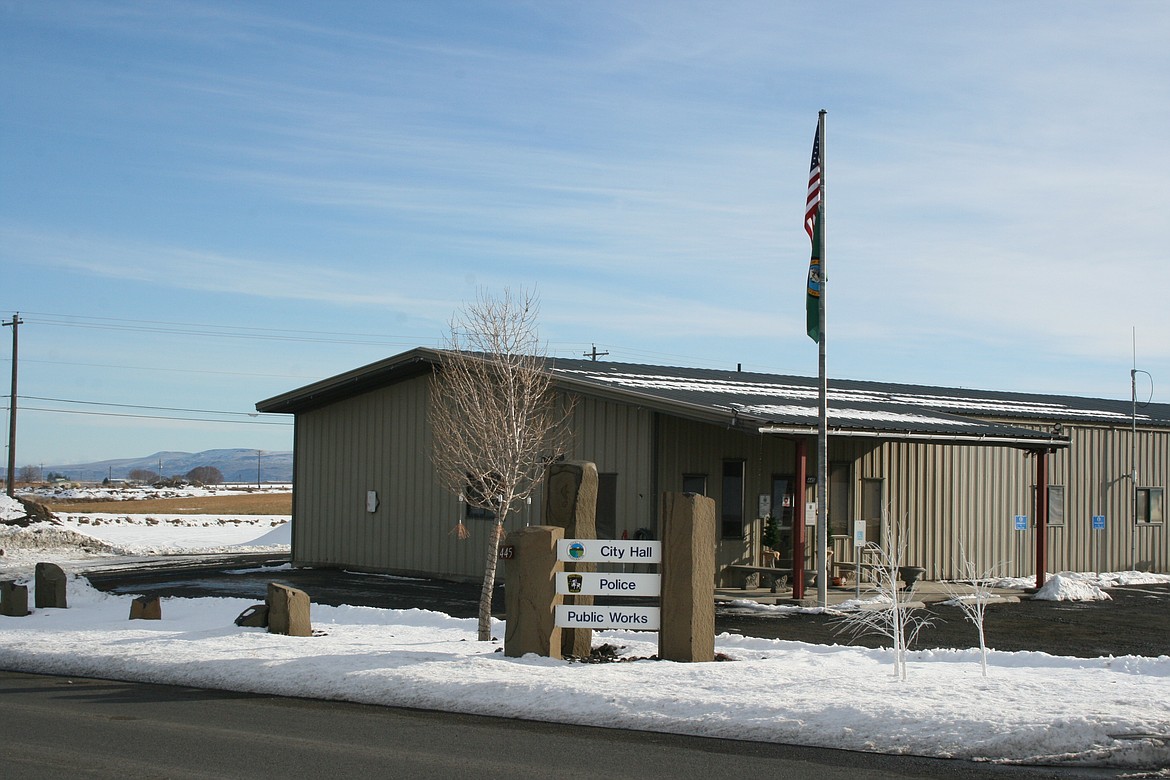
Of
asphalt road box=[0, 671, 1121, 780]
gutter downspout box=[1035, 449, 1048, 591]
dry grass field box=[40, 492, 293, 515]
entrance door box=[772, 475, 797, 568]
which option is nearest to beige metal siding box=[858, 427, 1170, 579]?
gutter downspout box=[1035, 449, 1048, 591]

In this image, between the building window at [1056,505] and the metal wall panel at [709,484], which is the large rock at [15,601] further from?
the building window at [1056,505]

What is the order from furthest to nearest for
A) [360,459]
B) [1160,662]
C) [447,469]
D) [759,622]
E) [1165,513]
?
[1165,513], [360,459], [447,469], [759,622], [1160,662]

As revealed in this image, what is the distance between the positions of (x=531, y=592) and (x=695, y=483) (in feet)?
34.7

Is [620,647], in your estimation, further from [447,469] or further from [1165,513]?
[1165,513]

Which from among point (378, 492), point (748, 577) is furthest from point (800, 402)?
point (378, 492)

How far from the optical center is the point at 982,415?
2803 centimetres

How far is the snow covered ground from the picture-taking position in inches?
340

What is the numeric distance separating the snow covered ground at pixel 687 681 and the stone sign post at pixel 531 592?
0.20 metres

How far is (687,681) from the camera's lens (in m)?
10.8

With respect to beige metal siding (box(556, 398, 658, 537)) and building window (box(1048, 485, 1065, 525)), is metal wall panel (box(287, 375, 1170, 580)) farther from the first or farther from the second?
building window (box(1048, 485, 1065, 525))

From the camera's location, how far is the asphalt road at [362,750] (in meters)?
7.83

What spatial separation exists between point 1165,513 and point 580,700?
24744mm

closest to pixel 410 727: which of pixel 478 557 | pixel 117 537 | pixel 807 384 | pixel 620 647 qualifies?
pixel 620 647

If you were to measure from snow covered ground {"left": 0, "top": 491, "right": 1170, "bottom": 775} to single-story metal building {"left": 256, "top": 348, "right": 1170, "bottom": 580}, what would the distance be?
22.5ft
